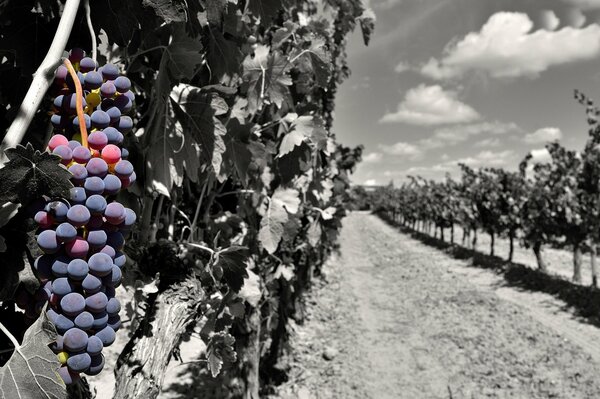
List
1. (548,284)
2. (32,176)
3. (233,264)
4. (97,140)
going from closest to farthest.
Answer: (32,176) → (97,140) → (233,264) → (548,284)

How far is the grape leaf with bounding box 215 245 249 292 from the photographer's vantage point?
7.22 feet

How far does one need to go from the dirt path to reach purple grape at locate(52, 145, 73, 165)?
6.33m

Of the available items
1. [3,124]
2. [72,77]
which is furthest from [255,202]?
[72,77]

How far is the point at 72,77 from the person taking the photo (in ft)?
3.02

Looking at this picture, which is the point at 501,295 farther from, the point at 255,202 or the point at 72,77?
the point at 72,77

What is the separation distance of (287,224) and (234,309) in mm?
955

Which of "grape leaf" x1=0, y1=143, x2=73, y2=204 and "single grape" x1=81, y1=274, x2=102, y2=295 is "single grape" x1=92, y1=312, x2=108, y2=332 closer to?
"single grape" x1=81, y1=274, x2=102, y2=295

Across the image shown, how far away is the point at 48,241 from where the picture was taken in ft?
2.81

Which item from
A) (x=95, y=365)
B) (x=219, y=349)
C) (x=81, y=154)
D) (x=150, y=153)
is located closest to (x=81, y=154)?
(x=81, y=154)

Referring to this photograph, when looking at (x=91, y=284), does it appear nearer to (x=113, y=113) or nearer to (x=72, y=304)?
(x=72, y=304)

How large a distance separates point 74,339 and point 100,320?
64 millimetres

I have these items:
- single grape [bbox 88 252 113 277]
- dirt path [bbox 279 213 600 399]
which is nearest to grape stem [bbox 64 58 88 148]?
single grape [bbox 88 252 113 277]

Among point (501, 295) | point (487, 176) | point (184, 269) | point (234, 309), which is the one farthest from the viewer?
point (487, 176)

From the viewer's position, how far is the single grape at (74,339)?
0.88 m
